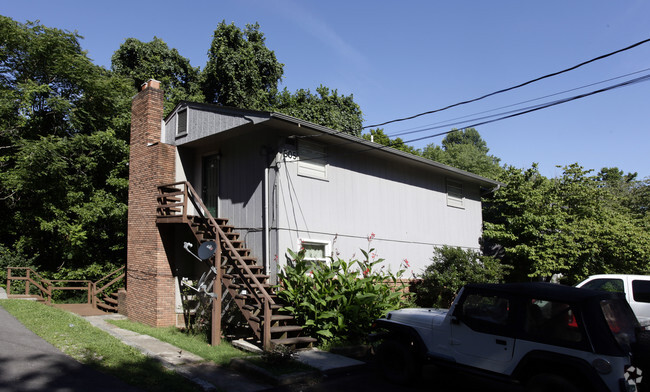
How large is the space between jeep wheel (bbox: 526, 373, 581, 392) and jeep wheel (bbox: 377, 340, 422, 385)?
6.18 feet

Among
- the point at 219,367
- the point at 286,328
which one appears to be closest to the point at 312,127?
the point at 286,328

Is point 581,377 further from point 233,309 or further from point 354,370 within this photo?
point 233,309

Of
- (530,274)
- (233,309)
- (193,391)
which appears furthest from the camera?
(530,274)

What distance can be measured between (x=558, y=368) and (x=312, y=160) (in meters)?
8.10

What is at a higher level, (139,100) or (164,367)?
(139,100)

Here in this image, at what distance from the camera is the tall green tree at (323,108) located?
2917 cm

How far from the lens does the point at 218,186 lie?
13.1 metres

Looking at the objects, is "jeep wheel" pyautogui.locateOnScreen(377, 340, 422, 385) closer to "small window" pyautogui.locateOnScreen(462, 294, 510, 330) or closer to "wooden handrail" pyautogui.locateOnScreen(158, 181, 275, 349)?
"small window" pyautogui.locateOnScreen(462, 294, 510, 330)

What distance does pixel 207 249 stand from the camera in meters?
10.1

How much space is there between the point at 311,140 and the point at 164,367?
6679 mm

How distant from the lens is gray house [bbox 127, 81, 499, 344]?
11.3m

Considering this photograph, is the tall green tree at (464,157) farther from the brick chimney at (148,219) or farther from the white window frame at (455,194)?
the brick chimney at (148,219)

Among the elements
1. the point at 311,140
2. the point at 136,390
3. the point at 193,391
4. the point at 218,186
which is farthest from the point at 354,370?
the point at 218,186

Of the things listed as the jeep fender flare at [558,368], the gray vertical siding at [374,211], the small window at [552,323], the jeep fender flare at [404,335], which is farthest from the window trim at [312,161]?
the jeep fender flare at [558,368]
